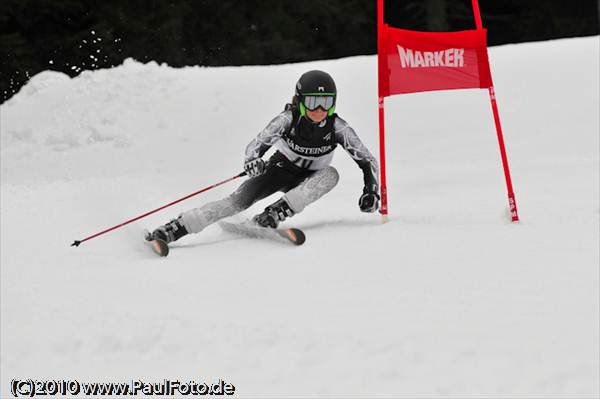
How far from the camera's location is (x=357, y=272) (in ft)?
15.9

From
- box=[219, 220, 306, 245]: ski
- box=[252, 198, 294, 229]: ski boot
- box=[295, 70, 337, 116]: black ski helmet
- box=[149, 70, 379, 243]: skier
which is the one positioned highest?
box=[295, 70, 337, 116]: black ski helmet

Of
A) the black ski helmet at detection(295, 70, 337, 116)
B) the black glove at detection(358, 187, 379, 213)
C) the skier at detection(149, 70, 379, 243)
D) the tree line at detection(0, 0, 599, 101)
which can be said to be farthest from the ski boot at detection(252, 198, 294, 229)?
the tree line at detection(0, 0, 599, 101)

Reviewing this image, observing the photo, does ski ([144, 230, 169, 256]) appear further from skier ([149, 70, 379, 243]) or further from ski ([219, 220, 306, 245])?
ski ([219, 220, 306, 245])

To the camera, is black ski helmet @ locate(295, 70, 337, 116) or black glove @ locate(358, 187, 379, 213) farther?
black glove @ locate(358, 187, 379, 213)

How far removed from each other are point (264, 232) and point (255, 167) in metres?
0.47

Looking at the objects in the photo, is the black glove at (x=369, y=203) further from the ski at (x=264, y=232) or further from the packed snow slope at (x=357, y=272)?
the ski at (x=264, y=232)

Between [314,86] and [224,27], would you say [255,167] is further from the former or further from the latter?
[224,27]

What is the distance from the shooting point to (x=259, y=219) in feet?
19.5

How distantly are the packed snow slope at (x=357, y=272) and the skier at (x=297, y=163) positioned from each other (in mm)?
223

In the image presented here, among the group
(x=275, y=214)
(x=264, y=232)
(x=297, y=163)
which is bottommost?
(x=264, y=232)

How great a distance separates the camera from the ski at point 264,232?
5.57m

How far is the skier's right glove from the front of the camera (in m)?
5.75

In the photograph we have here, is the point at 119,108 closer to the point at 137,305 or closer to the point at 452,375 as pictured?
the point at 137,305

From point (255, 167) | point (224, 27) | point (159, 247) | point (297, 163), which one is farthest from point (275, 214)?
point (224, 27)
